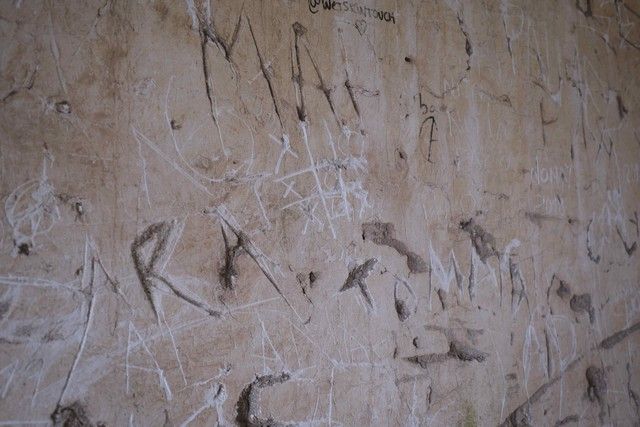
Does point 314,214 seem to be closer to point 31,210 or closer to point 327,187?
point 327,187

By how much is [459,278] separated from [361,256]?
345 mm

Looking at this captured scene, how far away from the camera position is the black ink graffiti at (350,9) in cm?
138

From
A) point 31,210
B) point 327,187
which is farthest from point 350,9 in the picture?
point 31,210

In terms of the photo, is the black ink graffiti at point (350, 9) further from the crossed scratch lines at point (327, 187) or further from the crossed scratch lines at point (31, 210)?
the crossed scratch lines at point (31, 210)

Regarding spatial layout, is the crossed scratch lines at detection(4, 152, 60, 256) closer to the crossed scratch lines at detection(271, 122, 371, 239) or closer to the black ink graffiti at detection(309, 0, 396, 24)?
the crossed scratch lines at detection(271, 122, 371, 239)

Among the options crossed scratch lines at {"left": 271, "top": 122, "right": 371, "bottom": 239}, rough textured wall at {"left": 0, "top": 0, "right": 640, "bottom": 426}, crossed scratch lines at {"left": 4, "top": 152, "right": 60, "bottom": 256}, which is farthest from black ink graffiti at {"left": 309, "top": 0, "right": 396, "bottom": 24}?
crossed scratch lines at {"left": 4, "top": 152, "right": 60, "bottom": 256}

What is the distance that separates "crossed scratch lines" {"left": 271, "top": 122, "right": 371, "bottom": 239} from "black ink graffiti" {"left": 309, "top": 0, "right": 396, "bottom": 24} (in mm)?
297

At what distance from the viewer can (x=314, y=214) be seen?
136 cm

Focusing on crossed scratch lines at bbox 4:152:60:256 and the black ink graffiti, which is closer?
crossed scratch lines at bbox 4:152:60:256

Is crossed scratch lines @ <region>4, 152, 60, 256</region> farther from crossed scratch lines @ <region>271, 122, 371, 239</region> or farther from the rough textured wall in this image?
crossed scratch lines @ <region>271, 122, 371, 239</region>

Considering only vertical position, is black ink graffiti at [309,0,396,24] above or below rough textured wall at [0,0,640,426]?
above

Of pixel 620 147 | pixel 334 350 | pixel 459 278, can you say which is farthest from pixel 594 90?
pixel 334 350

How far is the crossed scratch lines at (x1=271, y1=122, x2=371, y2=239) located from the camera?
133cm

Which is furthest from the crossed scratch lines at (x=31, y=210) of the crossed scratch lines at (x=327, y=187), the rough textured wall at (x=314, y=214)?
the crossed scratch lines at (x=327, y=187)
